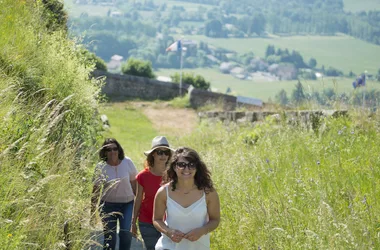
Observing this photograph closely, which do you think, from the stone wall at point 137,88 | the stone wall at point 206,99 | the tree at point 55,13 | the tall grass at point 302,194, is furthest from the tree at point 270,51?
the tall grass at point 302,194

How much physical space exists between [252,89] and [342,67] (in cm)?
1816

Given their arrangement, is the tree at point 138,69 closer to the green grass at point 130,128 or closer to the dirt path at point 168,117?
the dirt path at point 168,117

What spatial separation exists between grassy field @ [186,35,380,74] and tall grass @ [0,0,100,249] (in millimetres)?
132550

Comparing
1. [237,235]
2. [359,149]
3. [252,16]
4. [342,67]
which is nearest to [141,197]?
[237,235]

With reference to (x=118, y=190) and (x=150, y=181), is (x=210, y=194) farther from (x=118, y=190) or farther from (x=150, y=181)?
(x=118, y=190)

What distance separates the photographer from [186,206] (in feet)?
22.7

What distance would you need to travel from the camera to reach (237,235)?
8.91 m

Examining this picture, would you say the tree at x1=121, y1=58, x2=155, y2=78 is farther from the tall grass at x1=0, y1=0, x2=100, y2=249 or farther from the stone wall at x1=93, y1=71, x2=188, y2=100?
the tall grass at x1=0, y1=0, x2=100, y2=249

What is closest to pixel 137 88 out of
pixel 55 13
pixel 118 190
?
pixel 55 13

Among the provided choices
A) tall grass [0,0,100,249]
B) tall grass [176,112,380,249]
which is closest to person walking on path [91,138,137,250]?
tall grass [0,0,100,249]

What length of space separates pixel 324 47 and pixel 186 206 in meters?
174

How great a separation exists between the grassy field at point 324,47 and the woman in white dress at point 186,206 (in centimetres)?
13681

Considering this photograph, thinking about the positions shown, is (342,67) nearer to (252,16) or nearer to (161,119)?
(252,16)

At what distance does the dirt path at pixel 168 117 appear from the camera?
1075 inches
